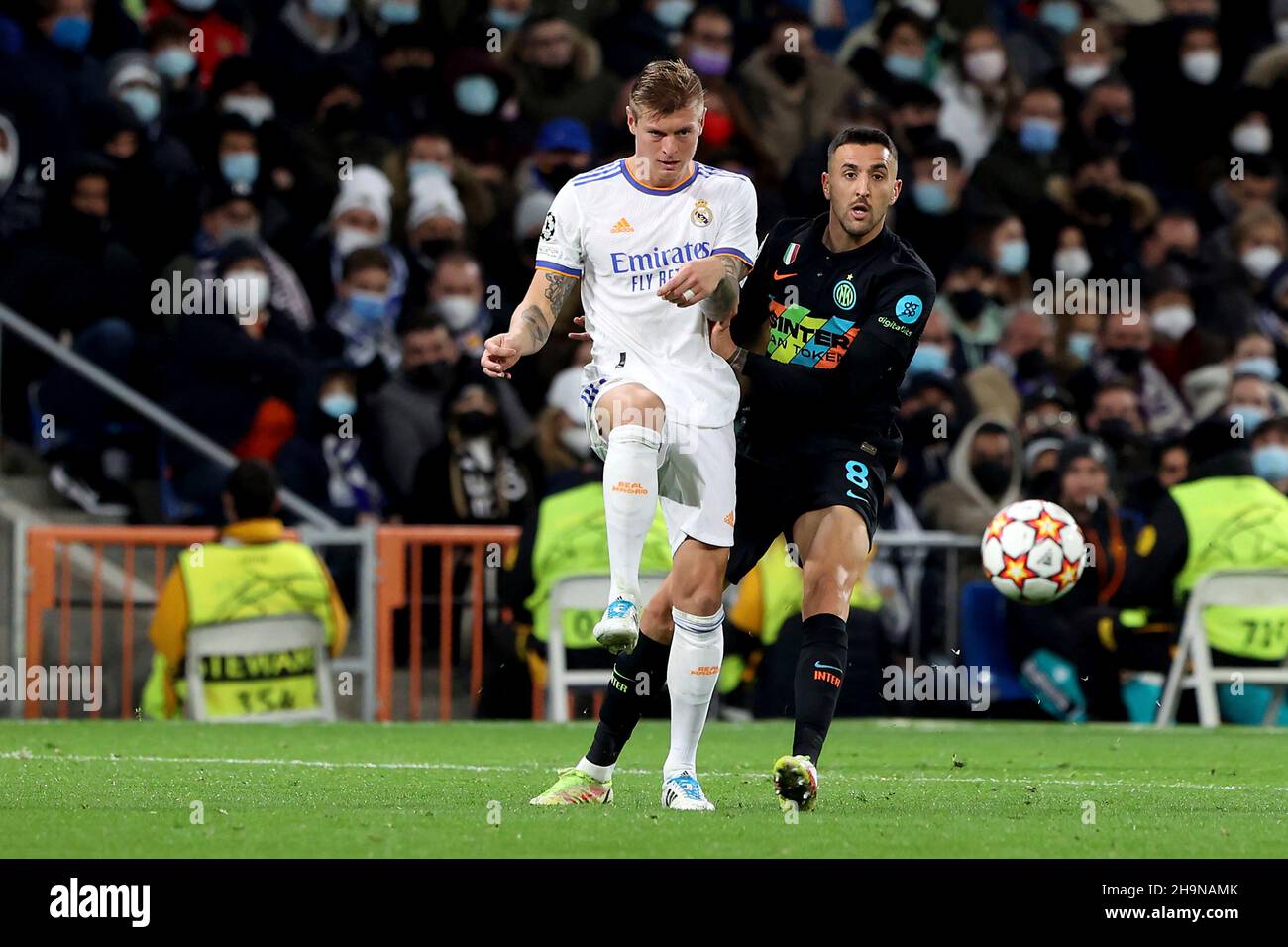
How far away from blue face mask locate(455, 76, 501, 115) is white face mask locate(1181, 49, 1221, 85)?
23.0 feet

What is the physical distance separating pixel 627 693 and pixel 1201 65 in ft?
47.4

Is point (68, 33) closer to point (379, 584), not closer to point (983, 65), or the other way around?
point (379, 584)

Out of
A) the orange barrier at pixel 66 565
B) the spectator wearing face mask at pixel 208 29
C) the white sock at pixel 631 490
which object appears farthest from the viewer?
the spectator wearing face mask at pixel 208 29

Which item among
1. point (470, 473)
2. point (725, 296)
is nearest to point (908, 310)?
point (725, 296)

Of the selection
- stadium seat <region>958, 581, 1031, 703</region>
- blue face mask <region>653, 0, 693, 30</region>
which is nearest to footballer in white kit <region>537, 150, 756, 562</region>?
stadium seat <region>958, 581, 1031, 703</region>

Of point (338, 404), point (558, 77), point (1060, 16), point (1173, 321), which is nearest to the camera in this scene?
point (338, 404)

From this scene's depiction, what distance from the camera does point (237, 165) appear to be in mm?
15906

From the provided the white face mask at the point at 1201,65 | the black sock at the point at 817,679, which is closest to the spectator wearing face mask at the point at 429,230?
the white face mask at the point at 1201,65

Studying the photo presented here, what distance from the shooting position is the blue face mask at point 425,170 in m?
16.7

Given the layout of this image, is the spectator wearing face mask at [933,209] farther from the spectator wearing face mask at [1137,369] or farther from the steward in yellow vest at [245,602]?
the steward in yellow vest at [245,602]

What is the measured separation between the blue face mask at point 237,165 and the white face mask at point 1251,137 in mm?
9280

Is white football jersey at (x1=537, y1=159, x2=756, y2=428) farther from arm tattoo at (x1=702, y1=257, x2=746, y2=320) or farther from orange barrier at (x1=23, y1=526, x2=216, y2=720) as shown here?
orange barrier at (x1=23, y1=526, x2=216, y2=720)
